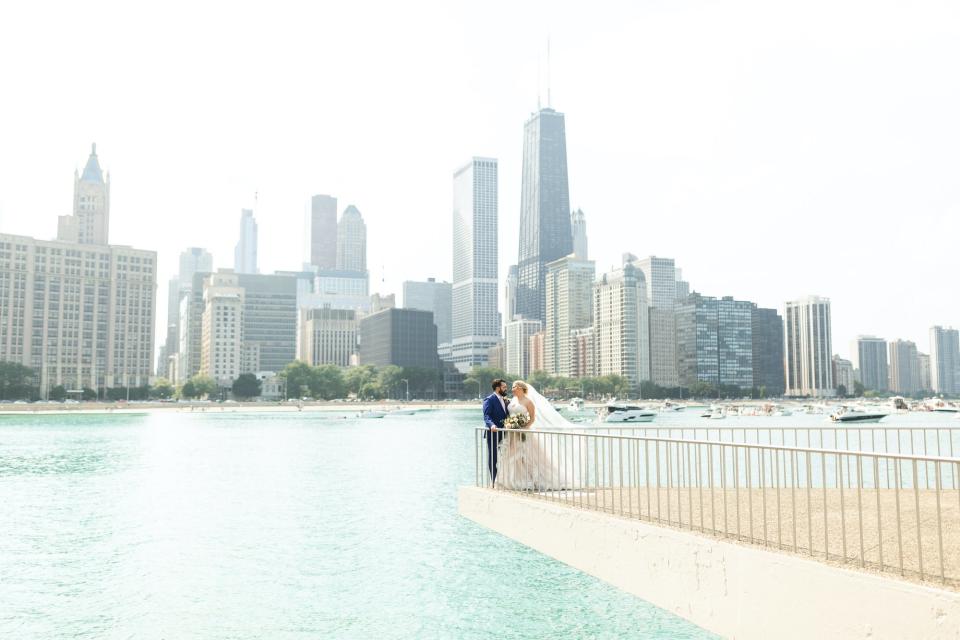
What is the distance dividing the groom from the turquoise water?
2.85 m

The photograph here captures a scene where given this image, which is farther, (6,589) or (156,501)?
(156,501)

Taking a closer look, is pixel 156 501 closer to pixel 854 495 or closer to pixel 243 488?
pixel 243 488

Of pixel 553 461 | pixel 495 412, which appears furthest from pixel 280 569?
pixel 553 461

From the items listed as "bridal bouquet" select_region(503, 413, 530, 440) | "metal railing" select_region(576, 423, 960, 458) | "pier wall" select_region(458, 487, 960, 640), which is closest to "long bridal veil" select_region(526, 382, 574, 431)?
"bridal bouquet" select_region(503, 413, 530, 440)

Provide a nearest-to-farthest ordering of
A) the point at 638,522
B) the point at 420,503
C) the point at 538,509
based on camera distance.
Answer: the point at 638,522
the point at 538,509
the point at 420,503

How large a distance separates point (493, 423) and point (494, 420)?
6 centimetres

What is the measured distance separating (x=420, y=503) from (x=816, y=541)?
2342 centimetres

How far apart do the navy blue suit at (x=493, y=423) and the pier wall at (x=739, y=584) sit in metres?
2.06

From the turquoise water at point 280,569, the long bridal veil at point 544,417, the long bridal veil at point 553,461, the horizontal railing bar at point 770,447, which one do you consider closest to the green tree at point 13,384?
the turquoise water at point 280,569

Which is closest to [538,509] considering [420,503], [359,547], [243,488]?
[359,547]

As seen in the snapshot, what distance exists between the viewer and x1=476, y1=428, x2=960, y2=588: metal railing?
7930 mm

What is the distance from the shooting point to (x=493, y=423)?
1548cm

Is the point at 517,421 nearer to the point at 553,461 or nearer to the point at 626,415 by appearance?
the point at 553,461

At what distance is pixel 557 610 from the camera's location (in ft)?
49.6
